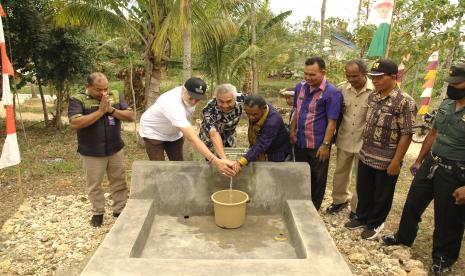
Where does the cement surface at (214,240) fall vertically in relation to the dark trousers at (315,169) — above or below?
below

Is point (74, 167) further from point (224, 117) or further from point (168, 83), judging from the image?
point (168, 83)

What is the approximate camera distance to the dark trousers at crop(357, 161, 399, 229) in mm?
3784

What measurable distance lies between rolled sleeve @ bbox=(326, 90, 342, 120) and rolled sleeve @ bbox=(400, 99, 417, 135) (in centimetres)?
60

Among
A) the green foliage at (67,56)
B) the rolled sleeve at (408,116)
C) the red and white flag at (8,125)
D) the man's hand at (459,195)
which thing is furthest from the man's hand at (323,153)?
the green foliage at (67,56)

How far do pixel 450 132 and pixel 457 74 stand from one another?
0.48 metres

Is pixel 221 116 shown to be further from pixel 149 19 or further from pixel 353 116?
pixel 149 19

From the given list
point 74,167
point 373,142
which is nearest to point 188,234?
point 373,142

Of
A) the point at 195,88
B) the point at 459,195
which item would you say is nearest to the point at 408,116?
the point at 459,195

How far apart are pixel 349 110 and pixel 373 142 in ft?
1.64

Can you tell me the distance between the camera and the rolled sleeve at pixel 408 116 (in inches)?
135

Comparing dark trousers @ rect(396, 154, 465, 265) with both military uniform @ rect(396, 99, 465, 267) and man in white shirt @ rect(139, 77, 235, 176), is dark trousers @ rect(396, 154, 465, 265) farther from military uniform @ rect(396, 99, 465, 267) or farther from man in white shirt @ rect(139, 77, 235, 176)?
man in white shirt @ rect(139, 77, 235, 176)

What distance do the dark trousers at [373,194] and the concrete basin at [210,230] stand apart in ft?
2.44

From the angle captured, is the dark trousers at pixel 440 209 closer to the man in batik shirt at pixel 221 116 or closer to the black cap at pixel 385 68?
the black cap at pixel 385 68

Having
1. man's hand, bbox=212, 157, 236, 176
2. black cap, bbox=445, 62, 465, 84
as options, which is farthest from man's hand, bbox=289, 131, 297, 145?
black cap, bbox=445, 62, 465, 84
